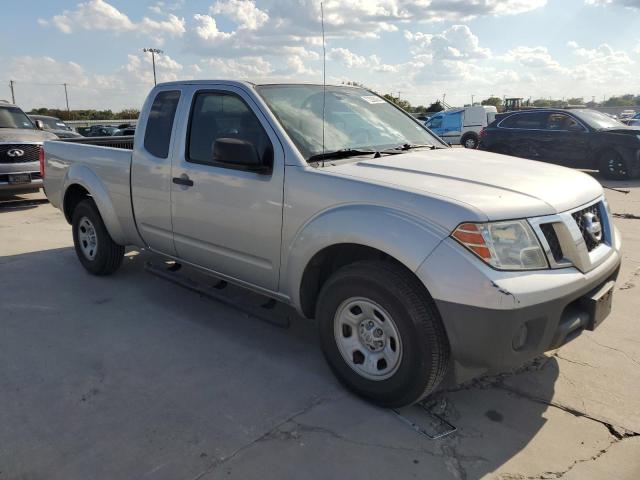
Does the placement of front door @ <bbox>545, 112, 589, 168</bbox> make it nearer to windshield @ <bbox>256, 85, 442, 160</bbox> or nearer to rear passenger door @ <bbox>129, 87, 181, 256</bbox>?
windshield @ <bbox>256, 85, 442, 160</bbox>

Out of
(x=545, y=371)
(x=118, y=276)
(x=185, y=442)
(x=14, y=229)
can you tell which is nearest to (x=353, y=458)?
(x=185, y=442)

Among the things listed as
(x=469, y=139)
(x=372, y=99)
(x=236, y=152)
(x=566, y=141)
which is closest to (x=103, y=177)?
(x=236, y=152)

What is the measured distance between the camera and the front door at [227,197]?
11.6 feet

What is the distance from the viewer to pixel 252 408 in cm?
314

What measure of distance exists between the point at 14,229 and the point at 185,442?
21.1ft

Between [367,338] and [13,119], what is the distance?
10471 mm

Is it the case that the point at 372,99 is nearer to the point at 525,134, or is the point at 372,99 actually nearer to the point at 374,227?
the point at 374,227

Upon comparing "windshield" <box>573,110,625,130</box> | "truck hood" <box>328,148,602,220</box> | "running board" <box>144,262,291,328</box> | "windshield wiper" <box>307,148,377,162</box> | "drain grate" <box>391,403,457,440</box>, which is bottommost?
"drain grate" <box>391,403,457,440</box>

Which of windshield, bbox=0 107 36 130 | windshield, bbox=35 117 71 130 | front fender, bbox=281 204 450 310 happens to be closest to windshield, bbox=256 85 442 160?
front fender, bbox=281 204 450 310

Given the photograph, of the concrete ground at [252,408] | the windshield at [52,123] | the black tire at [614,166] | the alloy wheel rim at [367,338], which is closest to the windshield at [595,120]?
the black tire at [614,166]

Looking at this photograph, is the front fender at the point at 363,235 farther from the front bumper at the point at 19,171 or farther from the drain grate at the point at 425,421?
the front bumper at the point at 19,171

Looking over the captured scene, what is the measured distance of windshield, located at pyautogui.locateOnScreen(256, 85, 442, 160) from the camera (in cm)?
361

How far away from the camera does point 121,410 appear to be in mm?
3123

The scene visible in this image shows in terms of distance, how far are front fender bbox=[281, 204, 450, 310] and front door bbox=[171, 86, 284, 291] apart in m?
0.20
